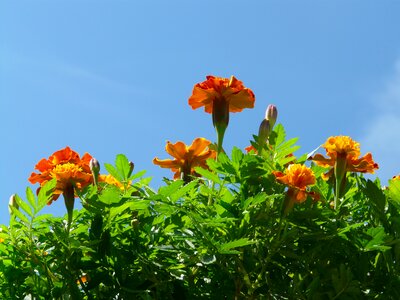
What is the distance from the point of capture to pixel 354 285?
1.42 m

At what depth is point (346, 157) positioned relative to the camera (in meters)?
1.74

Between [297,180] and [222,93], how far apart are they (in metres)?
0.44

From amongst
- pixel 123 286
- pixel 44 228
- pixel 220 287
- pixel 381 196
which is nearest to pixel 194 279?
pixel 220 287

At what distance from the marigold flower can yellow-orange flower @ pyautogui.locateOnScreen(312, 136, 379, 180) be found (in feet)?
0.79

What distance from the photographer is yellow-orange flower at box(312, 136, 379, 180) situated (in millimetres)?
1728

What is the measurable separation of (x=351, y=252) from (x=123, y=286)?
0.51m

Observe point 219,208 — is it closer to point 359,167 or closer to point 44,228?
point 44,228

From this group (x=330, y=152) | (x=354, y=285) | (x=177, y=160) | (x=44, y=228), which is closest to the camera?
(x=354, y=285)

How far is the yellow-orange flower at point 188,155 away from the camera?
1885 millimetres

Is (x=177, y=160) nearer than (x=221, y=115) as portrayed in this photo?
No

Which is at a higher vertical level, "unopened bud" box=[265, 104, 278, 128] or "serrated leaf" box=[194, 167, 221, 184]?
"unopened bud" box=[265, 104, 278, 128]

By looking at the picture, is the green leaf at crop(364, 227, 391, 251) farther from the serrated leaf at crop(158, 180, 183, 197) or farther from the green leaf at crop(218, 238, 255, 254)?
the serrated leaf at crop(158, 180, 183, 197)

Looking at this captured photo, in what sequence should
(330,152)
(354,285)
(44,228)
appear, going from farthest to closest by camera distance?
(330,152), (44,228), (354,285)

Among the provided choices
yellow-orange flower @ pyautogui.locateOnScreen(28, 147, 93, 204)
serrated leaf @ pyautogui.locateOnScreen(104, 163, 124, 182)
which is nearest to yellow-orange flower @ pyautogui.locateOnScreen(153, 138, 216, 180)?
yellow-orange flower @ pyautogui.locateOnScreen(28, 147, 93, 204)
